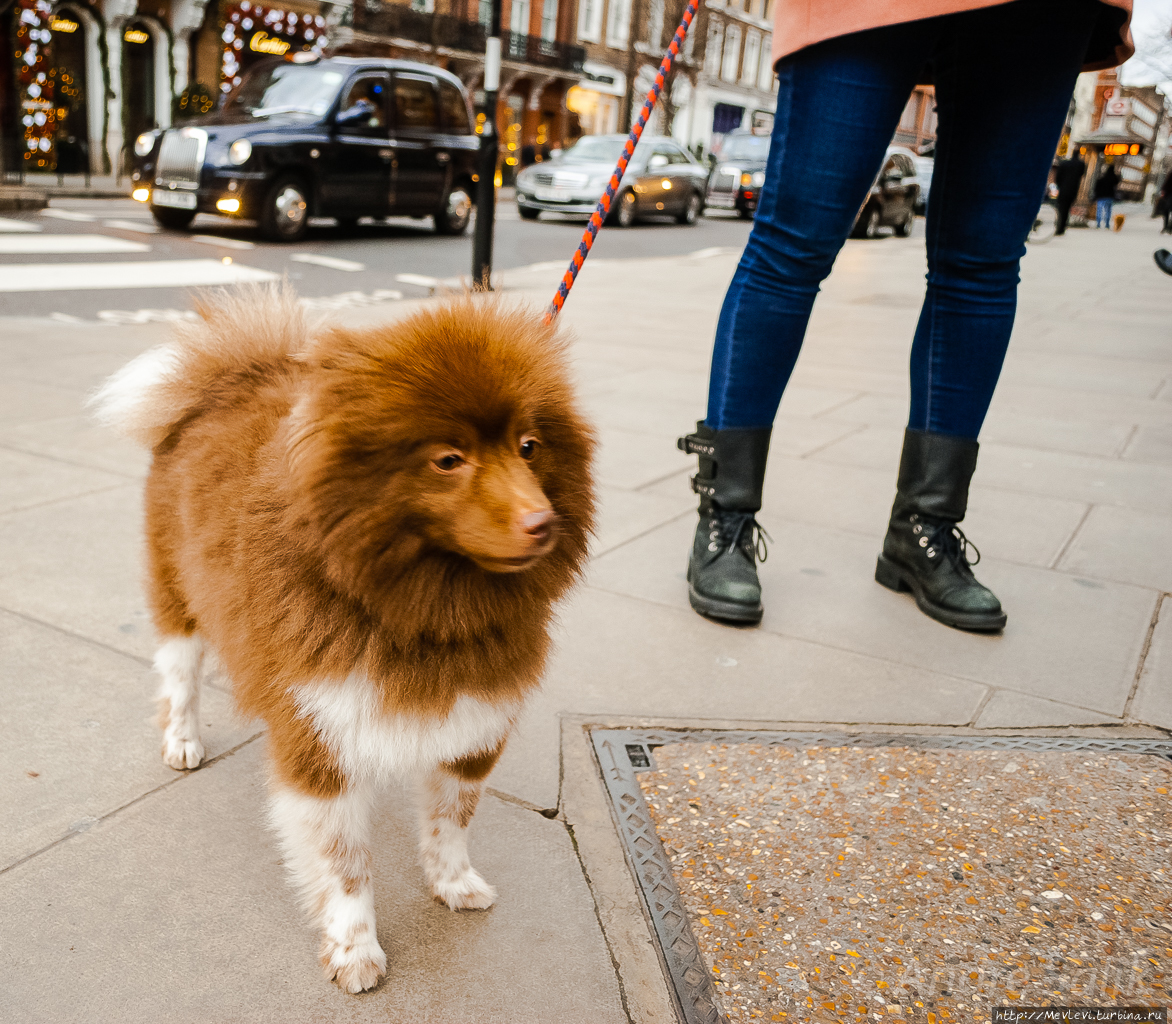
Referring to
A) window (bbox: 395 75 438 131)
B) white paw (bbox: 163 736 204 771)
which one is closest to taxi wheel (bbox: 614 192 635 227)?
window (bbox: 395 75 438 131)

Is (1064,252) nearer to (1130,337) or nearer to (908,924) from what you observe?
(1130,337)

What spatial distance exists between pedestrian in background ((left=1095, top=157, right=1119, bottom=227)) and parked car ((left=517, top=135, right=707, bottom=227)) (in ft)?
50.3

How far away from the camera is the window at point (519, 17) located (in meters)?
37.2

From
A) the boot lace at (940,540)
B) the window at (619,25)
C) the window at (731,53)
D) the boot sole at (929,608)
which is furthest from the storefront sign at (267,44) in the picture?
the boot lace at (940,540)

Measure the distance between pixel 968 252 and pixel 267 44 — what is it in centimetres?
2884

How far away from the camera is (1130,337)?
328 inches

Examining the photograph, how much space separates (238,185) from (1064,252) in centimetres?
1425

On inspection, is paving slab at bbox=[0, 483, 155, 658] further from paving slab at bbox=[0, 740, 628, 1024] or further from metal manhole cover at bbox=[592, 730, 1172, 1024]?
metal manhole cover at bbox=[592, 730, 1172, 1024]

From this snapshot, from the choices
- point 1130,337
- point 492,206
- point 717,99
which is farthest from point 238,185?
point 717,99

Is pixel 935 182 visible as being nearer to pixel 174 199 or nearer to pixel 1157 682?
pixel 1157 682

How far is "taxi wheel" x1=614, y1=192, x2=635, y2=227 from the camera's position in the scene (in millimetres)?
17531

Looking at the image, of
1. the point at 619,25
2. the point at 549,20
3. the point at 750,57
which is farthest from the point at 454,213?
the point at 750,57

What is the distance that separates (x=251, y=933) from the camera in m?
1.64

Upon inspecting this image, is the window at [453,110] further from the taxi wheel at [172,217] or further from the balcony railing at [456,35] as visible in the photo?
the balcony railing at [456,35]
